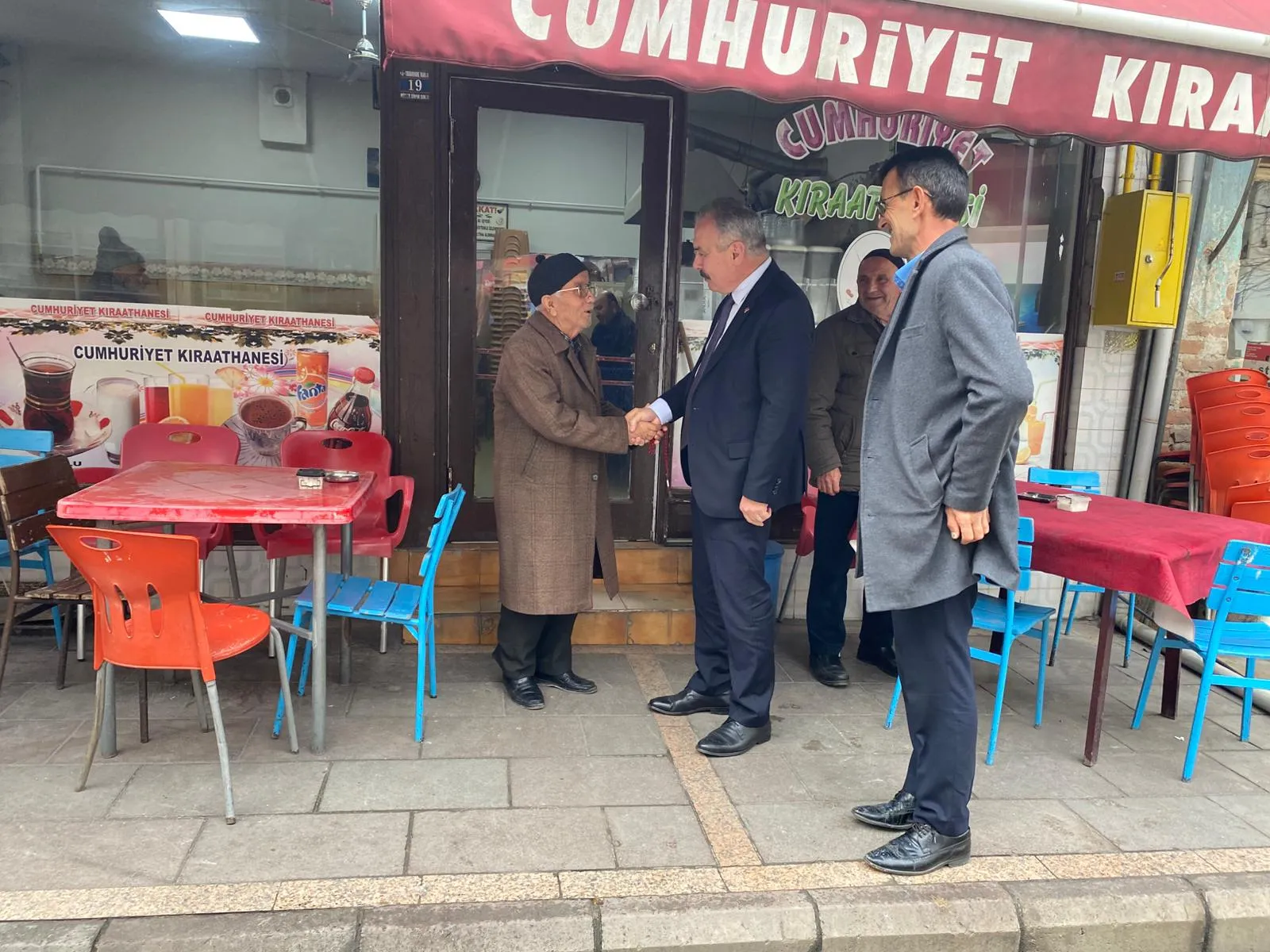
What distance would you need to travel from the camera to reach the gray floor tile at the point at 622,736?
3.67 m

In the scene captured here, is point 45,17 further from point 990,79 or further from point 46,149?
point 990,79

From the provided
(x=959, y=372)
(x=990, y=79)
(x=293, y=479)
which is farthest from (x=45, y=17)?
(x=959, y=372)

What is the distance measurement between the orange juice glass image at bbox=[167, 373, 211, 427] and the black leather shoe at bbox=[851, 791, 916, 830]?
157 inches

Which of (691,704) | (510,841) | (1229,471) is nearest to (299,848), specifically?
(510,841)

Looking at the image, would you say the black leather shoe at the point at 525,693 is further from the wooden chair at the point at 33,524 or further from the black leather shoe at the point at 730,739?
the wooden chair at the point at 33,524

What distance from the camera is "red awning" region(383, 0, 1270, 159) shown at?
10.5ft

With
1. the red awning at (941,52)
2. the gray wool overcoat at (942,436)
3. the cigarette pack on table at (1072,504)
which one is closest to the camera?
the gray wool overcoat at (942,436)

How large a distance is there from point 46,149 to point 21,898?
4073 mm

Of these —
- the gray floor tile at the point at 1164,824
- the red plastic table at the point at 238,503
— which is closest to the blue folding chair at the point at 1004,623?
the gray floor tile at the point at 1164,824

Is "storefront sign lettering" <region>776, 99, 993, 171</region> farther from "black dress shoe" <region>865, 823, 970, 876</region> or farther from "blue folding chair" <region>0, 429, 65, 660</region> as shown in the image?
"blue folding chair" <region>0, 429, 65, 660</region>

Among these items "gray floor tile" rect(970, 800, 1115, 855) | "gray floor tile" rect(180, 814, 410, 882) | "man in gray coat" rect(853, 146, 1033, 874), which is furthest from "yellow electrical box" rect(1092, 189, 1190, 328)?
"gray floor tile" rect(180, 814, 410, 882)

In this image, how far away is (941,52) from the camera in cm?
347

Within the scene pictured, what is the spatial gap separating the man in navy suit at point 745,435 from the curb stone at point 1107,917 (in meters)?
1.21

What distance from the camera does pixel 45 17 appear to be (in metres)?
4.82
